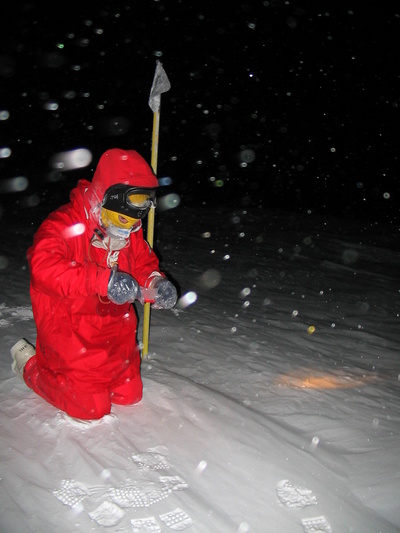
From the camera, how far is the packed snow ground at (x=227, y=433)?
7.33 ft

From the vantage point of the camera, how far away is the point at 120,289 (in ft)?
8.25

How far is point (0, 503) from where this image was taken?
6.89 feet

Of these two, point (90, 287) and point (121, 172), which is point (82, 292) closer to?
point (90, 287)

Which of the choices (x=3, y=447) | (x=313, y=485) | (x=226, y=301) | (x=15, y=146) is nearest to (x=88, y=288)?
(x=3, y=447)

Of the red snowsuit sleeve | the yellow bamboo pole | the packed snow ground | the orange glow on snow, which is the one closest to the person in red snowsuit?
the red snowsuit sleeve

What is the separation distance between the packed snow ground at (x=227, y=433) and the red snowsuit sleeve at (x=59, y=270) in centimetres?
89

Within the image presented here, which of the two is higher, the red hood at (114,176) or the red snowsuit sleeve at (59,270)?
the red hood at (114,176)

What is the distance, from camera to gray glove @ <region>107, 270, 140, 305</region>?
2.51m

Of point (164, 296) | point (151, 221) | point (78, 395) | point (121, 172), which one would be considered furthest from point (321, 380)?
point (121, 172)

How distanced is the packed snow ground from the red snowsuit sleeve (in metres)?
0.89

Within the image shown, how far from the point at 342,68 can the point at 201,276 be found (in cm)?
3801

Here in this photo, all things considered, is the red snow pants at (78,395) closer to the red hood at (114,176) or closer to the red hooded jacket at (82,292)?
the red hooded jacket at (82,292)

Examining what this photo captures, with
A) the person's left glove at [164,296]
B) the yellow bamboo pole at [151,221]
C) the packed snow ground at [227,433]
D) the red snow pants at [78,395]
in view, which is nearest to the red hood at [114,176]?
the person's left glove at [164,296]

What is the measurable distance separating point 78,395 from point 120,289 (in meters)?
0.76
